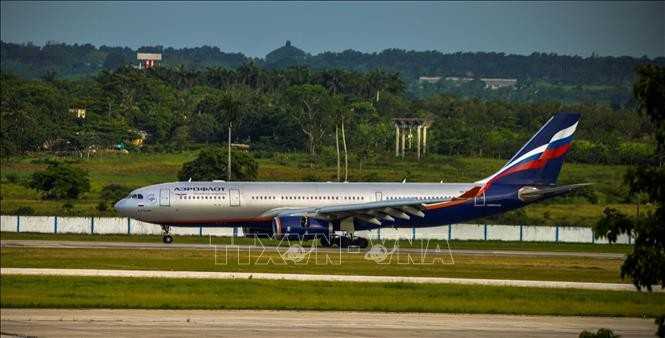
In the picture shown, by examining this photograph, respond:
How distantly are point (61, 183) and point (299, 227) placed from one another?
3597 cm

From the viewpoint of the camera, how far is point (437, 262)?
5491cm

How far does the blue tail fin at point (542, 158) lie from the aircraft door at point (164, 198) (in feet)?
58.5

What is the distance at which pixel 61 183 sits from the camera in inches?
3600

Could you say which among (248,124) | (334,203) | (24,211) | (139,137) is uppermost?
(248,124)

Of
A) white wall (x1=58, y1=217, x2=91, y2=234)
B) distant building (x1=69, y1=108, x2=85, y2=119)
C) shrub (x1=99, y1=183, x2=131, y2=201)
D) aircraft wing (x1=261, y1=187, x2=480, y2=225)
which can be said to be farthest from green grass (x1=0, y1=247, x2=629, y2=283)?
distant building (x1=69, y1=108, x2=85, y2=119)

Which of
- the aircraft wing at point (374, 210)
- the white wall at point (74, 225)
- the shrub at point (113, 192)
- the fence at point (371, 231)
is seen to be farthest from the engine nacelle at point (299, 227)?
the shrub at point (113, 192)

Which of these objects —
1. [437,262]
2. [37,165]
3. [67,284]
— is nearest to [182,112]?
[37,165]

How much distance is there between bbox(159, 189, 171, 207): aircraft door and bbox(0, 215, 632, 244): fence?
28.1ft

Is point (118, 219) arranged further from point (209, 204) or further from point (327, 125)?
point (327, 125)

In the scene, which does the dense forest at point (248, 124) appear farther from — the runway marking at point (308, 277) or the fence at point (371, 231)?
the runway marking at point (308, 277)

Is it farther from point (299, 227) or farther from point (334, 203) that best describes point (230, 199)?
point (334, 203)

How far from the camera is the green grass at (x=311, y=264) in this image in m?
47.7

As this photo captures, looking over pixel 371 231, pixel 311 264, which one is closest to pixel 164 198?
pixel 311 264

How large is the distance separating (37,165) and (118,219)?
147 ft
